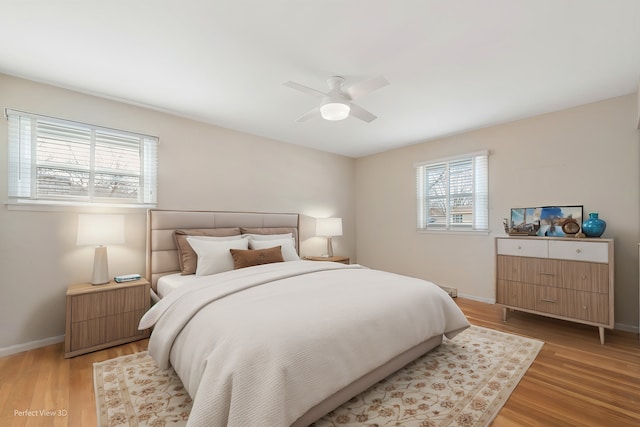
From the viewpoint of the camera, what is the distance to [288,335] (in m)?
1.45

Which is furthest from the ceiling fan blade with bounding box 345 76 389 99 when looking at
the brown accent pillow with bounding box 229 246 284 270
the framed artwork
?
the framed artwork

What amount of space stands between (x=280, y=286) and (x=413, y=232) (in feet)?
10.5

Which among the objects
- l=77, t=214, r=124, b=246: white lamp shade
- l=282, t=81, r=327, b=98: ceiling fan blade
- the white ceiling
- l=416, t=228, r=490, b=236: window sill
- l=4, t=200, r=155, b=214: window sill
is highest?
the white ceiling

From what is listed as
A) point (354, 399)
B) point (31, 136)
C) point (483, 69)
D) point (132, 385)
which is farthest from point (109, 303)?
point (483, 69)

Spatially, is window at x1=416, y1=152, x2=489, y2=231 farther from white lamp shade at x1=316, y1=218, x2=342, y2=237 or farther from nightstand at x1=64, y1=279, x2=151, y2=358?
nightstand at x1=64, y1=279, x2=151, y2=358

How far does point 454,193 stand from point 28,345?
528 cm

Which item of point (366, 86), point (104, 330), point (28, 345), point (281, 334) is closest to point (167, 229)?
point (104, 330)

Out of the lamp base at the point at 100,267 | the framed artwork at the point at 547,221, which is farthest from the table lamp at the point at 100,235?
the framed artwork at the point at 547,221

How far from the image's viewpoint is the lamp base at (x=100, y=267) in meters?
2.66

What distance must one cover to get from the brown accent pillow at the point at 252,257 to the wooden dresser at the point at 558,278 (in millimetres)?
2713

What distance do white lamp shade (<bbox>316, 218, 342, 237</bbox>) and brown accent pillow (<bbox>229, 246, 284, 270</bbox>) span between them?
62.0 inches

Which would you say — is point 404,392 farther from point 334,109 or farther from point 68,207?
point 68,207

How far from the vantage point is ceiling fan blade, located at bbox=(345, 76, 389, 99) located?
208 centimetres

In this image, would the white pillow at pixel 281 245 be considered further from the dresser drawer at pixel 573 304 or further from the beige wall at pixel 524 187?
the dresser drawer at pixel 573 304
